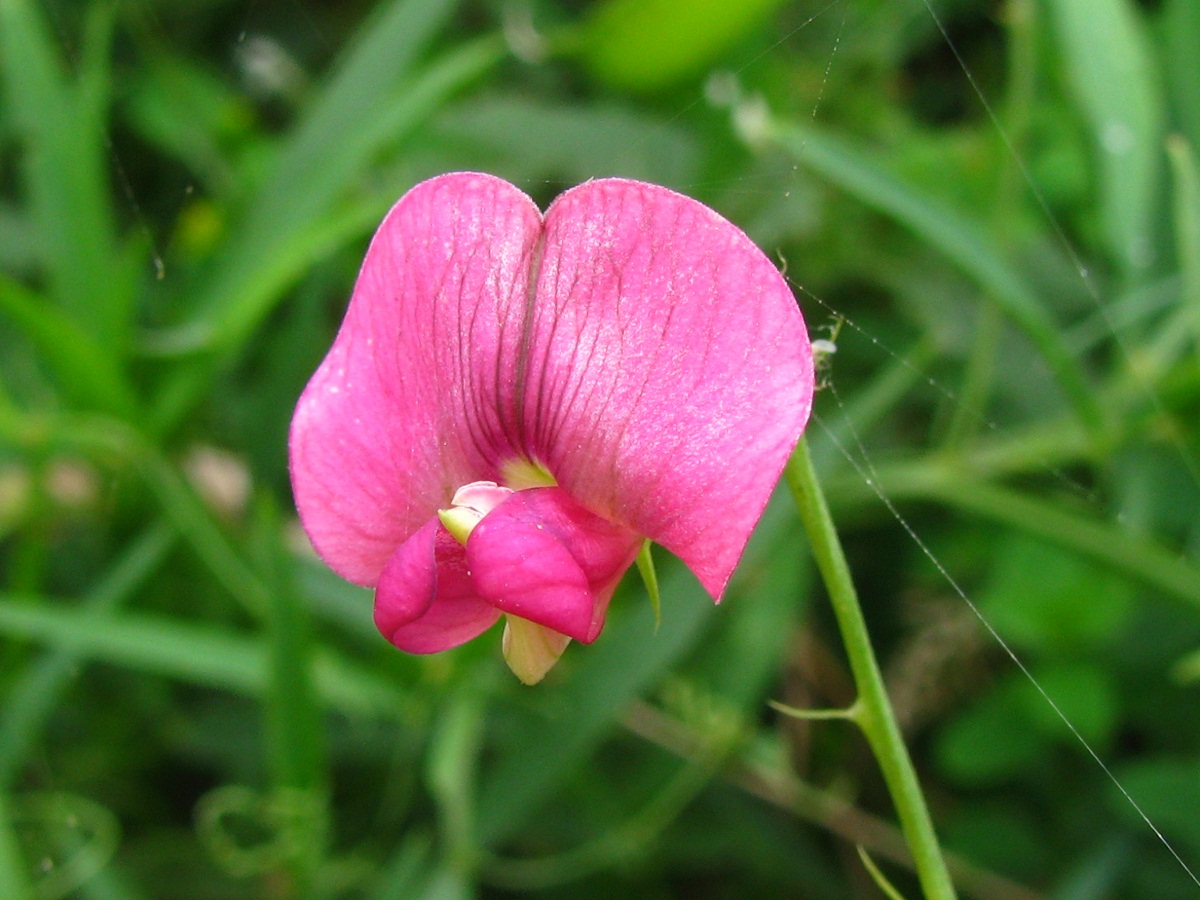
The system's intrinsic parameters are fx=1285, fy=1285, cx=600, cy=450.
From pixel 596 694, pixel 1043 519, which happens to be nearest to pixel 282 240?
→ pixel 596 694

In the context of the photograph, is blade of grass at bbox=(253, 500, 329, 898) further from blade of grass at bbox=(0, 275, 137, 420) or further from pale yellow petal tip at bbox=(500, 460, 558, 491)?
pale yellow petal tip at bbox=(500, 460, 558, 491)

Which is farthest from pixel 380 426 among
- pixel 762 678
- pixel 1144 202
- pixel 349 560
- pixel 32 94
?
pixel 32 94

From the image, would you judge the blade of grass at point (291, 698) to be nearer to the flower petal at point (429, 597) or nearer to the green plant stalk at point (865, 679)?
the flower petal at point (429, 597)

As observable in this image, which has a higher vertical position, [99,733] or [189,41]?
[189,41]

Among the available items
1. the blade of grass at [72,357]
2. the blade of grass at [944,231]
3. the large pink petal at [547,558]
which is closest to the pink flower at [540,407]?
the large pink petal at [547,558]

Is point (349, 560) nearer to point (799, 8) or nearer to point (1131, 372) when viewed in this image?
point (1131, 372)

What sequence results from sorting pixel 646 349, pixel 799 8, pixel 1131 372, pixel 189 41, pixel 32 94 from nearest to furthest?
Answer: pixel 646 349, pixel 1131 372, pixel 32 94, pixel 799 8, pixel 189 41

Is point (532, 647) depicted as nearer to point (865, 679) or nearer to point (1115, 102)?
point (865, 679)
